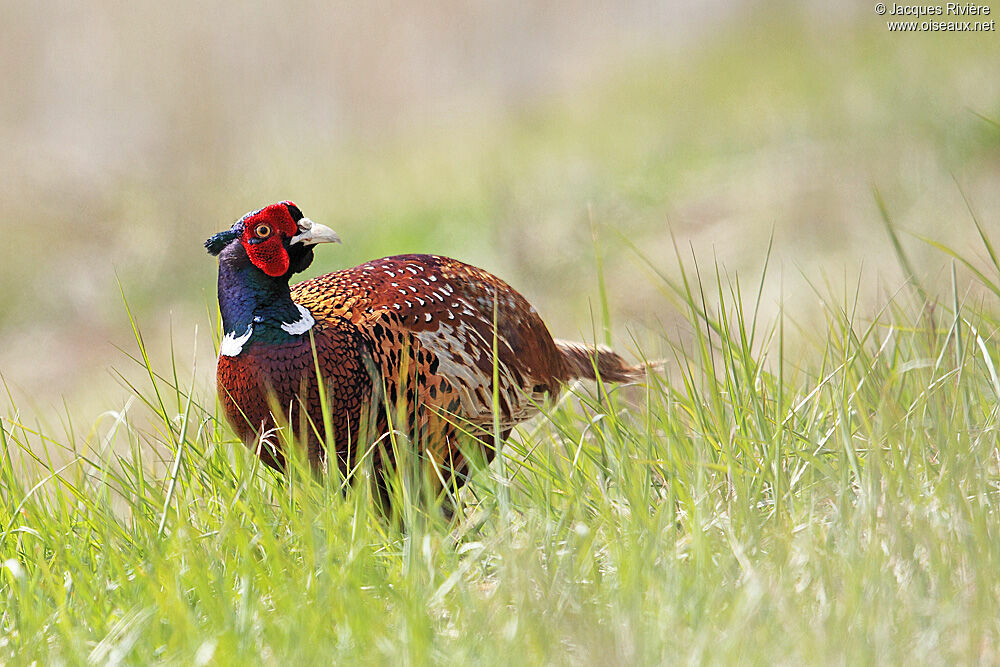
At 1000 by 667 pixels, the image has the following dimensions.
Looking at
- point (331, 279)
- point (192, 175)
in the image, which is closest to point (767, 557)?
point (331, 279)

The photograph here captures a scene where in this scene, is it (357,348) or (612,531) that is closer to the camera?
(612,531)

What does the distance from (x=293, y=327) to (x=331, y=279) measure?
Result: 1.56ft

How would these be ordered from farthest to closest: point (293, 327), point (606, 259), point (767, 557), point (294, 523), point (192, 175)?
point (192, 175) < point (606, 259) < point (293, 327) < point (294, 523) < point (767, 557)

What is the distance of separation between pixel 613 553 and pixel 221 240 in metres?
1.53

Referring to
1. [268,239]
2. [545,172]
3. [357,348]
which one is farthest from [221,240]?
[545,172]

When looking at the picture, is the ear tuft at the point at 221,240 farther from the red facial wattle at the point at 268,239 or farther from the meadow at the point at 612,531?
the meadow at the point at 612,531

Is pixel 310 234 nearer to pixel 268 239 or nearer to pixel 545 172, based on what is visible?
pixel 268 239

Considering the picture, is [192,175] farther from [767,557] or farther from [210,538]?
[767,557]

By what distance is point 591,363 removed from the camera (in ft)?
12.8

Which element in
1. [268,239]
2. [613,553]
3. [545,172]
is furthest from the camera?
[545,172]

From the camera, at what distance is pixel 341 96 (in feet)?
38.9

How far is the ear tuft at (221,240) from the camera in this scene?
3.02 metres

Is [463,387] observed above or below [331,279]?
below

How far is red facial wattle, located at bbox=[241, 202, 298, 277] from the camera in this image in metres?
2.96
